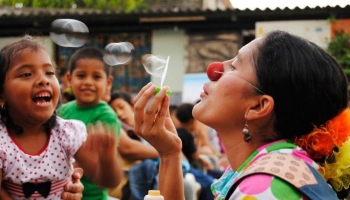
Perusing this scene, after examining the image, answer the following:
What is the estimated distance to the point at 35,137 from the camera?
2.38 m

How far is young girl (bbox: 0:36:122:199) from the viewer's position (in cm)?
227

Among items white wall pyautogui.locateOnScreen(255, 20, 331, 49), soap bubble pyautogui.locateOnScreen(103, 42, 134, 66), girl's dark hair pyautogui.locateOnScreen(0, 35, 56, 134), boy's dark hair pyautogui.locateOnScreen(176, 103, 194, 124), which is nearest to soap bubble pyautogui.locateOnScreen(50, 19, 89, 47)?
soap bubble pyautogui.locateOnScreen(103, 42, 134, 66)

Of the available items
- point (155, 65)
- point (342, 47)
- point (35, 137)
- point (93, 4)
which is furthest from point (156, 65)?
point (93, 4)

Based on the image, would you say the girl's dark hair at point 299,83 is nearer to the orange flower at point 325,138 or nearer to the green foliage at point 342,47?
the orange flower at point 325,138

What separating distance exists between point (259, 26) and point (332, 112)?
7.90 m

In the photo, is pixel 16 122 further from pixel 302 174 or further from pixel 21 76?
pixel 302 174

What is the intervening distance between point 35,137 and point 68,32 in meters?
0.81

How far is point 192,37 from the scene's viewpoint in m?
10.2

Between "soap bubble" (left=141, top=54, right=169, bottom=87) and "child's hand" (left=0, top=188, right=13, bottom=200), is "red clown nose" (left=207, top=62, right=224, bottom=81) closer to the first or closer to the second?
"soap bubble" (left=141, top=54, right=169, bottom=87)

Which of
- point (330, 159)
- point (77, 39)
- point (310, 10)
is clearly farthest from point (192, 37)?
point (330, 159)

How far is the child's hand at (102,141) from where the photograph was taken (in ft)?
7.28

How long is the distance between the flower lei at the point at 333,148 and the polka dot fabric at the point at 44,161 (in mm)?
1034

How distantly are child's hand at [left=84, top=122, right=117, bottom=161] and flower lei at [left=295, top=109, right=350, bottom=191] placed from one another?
766mm

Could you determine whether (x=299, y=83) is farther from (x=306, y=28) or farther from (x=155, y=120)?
(x=306, y=28)
